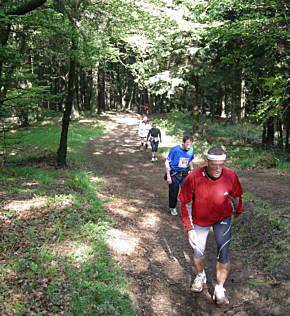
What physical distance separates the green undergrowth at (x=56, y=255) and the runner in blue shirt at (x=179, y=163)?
1.94m

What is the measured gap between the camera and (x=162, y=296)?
4254 millimetres

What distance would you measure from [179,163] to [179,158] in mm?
140

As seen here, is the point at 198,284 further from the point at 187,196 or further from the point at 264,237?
the point at 264,237

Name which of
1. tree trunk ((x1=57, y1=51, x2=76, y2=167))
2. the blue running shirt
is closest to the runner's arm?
the blue running shirt

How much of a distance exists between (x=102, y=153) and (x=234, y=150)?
24.7 feet

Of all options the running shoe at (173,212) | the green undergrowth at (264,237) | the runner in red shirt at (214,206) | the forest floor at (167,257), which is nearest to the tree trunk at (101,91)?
the forest floor at (167,257)

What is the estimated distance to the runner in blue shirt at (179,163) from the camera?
21.1ft

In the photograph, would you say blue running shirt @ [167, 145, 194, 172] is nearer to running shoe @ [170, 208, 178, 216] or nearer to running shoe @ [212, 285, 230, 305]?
running shoe @ [170, 208, 178, 216]

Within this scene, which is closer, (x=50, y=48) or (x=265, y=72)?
(x=50, y=48)

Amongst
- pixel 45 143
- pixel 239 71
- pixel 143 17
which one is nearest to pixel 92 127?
pixel 45 143

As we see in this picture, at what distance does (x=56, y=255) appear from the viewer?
4566 mm

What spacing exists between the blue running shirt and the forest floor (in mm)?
1491

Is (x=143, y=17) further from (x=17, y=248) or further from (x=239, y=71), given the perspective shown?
(x=17, y=248)

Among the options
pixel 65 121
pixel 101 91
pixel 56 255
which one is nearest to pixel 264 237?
pixel 56 255
